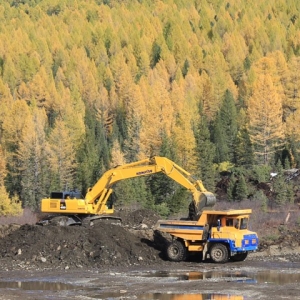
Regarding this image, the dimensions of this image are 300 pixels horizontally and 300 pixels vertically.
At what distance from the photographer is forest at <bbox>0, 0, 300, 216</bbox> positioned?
68.3m

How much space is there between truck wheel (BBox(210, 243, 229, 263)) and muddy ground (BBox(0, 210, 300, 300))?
24 centimetres

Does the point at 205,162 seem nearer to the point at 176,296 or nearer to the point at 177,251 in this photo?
the point at 177,251

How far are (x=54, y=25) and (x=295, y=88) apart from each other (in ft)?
319

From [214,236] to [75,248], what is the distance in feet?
16.2

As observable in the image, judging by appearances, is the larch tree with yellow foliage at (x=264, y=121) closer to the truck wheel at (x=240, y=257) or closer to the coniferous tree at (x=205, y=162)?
the coniferous tree at (x=205, y=162)

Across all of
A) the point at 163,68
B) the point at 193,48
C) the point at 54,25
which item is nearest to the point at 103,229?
the point at 163,68

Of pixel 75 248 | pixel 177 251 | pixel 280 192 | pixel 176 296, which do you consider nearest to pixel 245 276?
pixel 176 296

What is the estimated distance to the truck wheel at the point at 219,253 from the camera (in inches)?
1154

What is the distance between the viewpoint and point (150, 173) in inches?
1366

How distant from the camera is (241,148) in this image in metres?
75.8

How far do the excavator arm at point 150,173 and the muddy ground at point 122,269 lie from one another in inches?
85.2

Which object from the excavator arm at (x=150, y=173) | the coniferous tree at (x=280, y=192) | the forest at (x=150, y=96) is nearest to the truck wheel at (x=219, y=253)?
the excavator arm at (x=150, y=173)

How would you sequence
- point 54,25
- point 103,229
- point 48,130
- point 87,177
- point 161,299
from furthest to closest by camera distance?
point 54,25 < point 48,130 < point 87,177 < point 103,229 < point 161,299

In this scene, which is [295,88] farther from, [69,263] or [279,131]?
[69,263]
